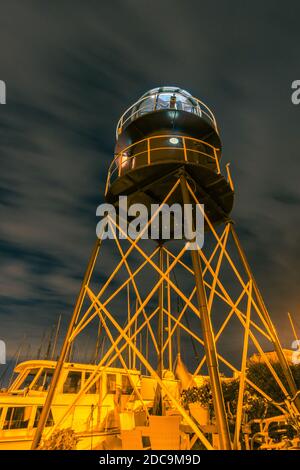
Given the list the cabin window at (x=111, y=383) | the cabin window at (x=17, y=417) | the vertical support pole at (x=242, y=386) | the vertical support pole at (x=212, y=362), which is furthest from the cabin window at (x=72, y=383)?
the vertical support pole at (x=212, y=362)

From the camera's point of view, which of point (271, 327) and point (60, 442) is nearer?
point (60, 442)

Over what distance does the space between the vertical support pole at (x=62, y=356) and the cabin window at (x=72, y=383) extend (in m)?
4.94

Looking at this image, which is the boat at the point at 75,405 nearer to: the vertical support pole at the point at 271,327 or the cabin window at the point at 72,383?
the cabin window at the point at 72,383

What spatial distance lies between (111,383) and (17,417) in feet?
15.2

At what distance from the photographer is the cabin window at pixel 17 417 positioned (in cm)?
965

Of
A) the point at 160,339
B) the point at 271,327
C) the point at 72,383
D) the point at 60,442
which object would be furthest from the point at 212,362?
the point at 72,383

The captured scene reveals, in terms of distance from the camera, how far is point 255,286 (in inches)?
362

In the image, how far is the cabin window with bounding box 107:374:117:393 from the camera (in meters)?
13.3

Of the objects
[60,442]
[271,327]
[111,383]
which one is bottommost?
[60,442]

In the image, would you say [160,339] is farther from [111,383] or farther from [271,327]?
[271,327]

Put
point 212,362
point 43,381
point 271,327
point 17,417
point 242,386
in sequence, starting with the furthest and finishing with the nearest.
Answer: point 43,381 < point 17,417 < point 271,327 < point 242,386 < point 212,362

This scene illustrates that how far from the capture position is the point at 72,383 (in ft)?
40.1
